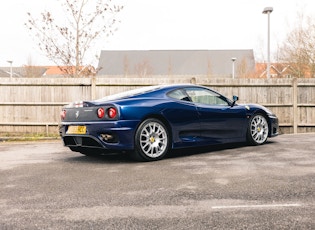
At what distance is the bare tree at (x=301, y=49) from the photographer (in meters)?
23.7

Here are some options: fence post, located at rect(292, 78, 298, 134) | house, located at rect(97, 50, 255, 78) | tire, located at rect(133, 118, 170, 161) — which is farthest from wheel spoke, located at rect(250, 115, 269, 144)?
house, located at rect(97, 50, 255, 78)

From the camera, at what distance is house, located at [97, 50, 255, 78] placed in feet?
158

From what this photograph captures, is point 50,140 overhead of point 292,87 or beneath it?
beneath

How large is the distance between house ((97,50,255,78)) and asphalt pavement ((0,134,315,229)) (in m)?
41.5

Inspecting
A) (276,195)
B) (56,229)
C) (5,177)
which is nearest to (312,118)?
(276,195)

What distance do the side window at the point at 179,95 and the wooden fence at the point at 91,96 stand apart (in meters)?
4.80

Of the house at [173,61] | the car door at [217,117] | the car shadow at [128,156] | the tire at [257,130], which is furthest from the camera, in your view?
the house at [173,61]

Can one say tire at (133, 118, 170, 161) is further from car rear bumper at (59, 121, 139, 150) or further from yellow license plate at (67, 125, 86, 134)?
yellow license plate at (67, 125, 86, 134)

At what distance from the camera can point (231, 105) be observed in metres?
6.77

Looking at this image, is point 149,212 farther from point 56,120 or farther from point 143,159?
point 56,120

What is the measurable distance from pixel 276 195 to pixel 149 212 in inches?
49.8

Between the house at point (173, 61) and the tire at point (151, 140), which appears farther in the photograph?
the house at point (173, 61)

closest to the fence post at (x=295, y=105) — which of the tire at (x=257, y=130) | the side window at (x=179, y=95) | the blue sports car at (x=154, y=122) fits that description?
the tire at (x=257, y=130)

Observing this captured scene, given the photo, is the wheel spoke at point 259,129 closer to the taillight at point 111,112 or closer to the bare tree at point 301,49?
the taillight at point 111,112
